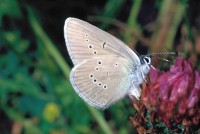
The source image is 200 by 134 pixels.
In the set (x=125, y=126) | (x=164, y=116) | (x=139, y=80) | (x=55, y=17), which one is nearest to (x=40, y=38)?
(x=125, y=126)

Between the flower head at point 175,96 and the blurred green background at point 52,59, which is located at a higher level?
the flower head at point 175,96

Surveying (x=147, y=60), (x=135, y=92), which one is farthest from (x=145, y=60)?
(x=135, y=92)

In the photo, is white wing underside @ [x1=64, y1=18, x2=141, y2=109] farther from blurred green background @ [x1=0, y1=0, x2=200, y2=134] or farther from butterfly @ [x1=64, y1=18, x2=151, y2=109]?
blurred green background @ [x1=0, y1=0, x2=200, y2=134]

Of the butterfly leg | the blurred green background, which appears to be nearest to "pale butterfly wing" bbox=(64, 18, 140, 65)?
the butterfly leg

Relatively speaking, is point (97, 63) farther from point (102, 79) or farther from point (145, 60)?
point (145, 60)

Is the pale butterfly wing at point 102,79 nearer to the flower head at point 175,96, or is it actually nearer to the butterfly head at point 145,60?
the butterfly head at point 145,60

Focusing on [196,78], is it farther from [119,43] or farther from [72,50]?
[72,50]

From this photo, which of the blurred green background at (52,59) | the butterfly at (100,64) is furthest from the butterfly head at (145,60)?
the blurred green background at (52,59)
